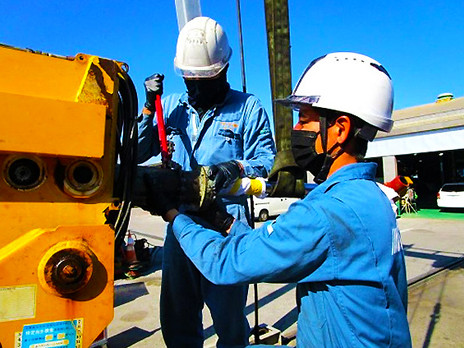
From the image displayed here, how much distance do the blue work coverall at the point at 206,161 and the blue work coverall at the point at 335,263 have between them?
2.48ft

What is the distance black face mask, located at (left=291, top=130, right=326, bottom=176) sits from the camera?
1.61 meters

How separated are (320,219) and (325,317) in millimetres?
367

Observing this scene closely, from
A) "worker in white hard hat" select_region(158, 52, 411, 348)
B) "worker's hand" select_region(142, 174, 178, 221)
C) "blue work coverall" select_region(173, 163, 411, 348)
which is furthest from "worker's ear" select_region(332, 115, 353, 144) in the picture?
"worker's hand" select_region(142, 174, 178, 221)

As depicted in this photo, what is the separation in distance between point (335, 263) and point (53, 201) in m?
0.93

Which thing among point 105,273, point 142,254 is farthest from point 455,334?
point 142,254

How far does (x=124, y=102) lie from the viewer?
56.3 inches

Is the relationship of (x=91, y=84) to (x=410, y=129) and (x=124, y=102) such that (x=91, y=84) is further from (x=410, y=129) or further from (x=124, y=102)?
(x=410, y=129)

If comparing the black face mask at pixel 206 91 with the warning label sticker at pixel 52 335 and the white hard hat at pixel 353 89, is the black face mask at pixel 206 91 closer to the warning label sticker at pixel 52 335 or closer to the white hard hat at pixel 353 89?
the white hard hat at pixel 353 89

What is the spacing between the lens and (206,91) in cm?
232

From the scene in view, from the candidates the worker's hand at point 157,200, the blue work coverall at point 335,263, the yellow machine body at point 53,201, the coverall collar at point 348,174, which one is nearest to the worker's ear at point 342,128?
the coverall collar at point 348,174

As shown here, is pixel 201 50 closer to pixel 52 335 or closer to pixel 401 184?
pixel 52 335

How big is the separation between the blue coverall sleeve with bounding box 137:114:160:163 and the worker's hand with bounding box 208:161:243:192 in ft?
2.00

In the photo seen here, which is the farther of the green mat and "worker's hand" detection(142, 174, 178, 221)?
the green mat

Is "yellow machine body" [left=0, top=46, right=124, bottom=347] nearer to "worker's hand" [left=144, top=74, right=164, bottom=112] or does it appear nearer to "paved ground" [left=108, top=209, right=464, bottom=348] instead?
"worker's hand" [left=144, top=74, right=164, bottom=112]
